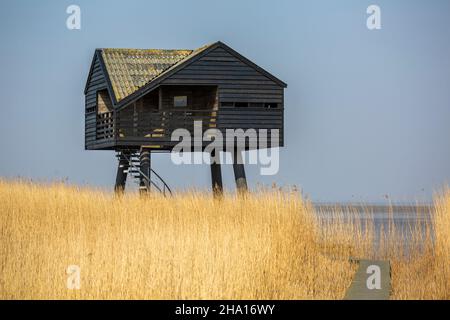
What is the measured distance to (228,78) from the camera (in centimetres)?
2752

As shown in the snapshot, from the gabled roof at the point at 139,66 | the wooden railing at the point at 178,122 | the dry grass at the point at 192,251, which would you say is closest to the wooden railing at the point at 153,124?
the wooden railing at the point at 178,122

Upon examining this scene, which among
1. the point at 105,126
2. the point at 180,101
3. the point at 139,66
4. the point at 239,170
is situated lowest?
the point at 239,170

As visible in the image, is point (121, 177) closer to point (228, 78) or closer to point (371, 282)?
point (228, 78)

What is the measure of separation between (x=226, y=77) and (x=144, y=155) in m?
3.24

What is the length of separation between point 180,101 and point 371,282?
1574 cm

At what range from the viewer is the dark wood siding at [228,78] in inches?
1077

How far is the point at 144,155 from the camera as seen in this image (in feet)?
90.0

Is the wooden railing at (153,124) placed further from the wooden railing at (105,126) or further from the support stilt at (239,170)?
the support stilt at (239,170)

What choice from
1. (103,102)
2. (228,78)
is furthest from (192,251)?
(103,102)
